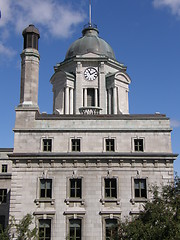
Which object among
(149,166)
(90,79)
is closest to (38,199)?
(149,166)

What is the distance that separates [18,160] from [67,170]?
171 inches

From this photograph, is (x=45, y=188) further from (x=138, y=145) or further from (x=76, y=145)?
(x=138, y=145)

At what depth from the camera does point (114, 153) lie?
107 ft

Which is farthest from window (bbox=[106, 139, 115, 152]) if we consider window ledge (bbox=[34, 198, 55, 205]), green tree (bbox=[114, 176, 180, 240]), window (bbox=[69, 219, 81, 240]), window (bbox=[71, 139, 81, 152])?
green tree (bbox=[114, 176, 180, 240])

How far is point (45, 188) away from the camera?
32312mm

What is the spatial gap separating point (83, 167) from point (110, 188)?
2.93 metres

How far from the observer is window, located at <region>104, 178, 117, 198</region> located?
32.2m

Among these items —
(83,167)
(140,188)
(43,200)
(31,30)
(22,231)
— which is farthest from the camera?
(31,30)

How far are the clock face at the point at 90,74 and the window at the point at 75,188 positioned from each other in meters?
21.7

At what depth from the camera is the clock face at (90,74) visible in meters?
51.2

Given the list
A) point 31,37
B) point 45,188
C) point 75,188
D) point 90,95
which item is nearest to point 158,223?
A: point 75,188

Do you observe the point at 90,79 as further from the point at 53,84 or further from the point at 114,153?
the point at 114,153

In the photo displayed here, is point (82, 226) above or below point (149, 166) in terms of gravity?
below

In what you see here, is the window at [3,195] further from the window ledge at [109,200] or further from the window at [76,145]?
the window ledge at [109,200]
